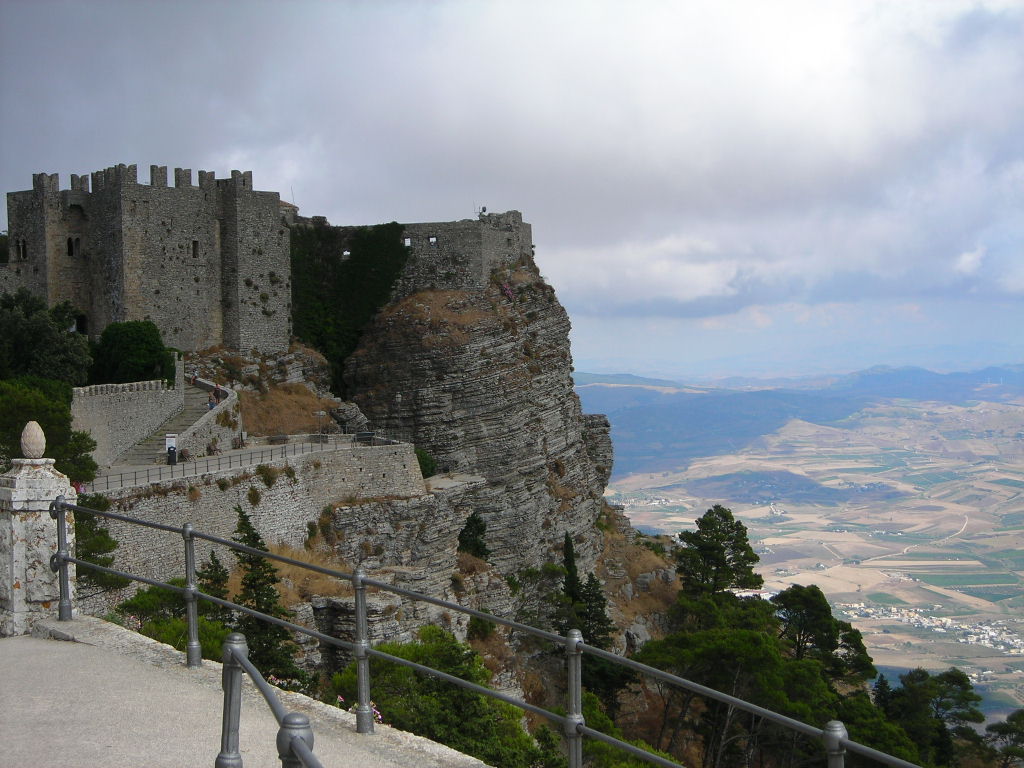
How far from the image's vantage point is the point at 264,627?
23250 mm

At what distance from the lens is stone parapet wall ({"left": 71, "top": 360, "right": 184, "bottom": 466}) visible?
3300cm

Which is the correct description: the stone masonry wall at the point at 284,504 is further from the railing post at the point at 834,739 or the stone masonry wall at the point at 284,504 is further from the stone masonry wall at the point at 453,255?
the railing post at the point at 834,739

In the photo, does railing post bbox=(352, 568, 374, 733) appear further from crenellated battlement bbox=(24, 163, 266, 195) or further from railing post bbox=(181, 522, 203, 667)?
crenellated battlement bbox=(24, 163, 266, 195)

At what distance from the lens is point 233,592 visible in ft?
93.1

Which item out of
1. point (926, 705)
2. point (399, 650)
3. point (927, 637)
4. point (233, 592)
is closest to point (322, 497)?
point (233, 592)

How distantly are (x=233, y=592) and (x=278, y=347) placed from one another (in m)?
20.2

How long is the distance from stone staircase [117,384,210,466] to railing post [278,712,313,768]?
31.1 metres

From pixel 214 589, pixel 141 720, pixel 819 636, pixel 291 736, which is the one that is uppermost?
pixel 291 736

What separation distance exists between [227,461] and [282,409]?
32.0 ft

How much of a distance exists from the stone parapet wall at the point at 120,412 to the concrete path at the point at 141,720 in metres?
25.0

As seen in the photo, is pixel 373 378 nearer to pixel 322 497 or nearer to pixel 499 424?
pixel 499 424

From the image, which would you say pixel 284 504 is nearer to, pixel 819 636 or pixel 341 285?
pixel 341 285

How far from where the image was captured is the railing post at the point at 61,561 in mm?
9875

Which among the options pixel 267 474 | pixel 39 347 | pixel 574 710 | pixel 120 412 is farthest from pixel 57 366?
pixel 574 710
